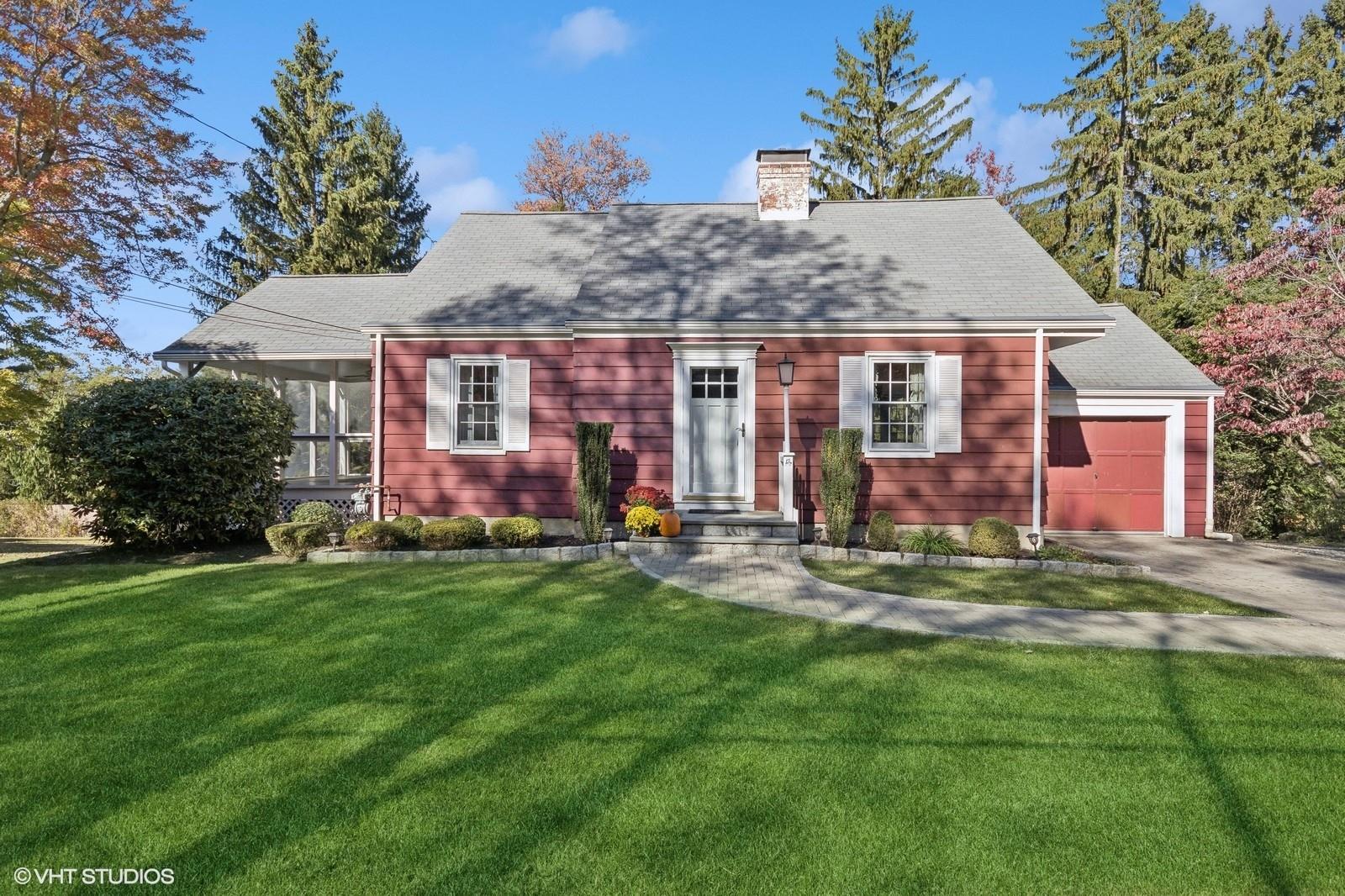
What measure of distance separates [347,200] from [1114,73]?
2663cm

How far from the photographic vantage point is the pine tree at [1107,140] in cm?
2238

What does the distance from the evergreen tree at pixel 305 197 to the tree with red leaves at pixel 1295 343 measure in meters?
25.7

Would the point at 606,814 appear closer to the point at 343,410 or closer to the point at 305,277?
the point at 343,410

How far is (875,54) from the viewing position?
2500 centimetres

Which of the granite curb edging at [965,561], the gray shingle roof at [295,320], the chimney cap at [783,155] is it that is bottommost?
the granite curb edging at [965,561]

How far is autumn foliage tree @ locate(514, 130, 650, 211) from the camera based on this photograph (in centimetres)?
2836

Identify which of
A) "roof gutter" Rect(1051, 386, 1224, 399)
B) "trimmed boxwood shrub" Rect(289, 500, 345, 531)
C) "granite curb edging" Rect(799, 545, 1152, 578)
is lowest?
"granite curb edging" Rect(799, 545, 1152, 578)

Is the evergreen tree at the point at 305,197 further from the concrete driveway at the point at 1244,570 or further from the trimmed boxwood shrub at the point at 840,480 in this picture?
the concrete driveway at the point at 1244,570

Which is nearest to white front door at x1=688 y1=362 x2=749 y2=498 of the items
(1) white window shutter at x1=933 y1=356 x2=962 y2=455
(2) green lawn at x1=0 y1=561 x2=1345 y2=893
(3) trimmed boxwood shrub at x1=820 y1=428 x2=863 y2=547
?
(3) trimmed boxwood shrub at x1=820 y1=428 x2=863 y2=547

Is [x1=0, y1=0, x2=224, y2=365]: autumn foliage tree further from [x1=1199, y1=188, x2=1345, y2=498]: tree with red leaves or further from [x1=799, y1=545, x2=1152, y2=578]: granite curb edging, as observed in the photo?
[x1=1199, y1=188, x2=1345, y2=498]: tree with red leaves

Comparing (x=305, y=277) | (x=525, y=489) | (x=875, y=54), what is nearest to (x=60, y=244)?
(x=305, y=277)

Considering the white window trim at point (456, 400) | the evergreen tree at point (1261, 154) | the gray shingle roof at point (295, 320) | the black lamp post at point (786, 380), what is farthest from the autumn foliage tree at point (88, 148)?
the evergreen tree at point (1261, 154)

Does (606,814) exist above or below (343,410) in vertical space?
below

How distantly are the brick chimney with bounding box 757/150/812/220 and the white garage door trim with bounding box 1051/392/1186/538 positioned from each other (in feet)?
19.6
